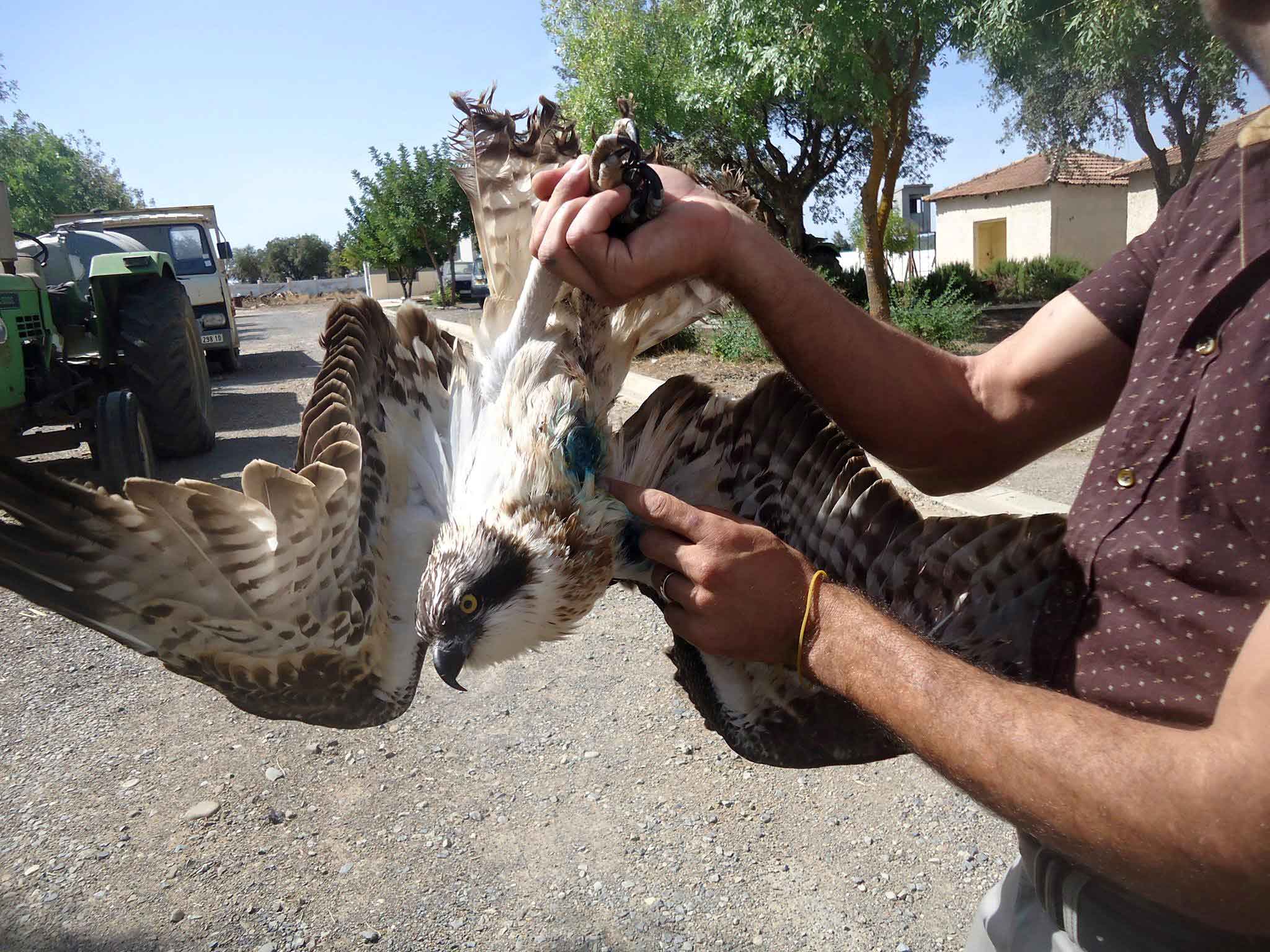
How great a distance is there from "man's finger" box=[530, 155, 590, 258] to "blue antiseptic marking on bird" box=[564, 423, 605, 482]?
0.42 metres

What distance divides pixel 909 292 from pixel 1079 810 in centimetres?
1422

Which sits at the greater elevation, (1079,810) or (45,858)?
(1079,810)

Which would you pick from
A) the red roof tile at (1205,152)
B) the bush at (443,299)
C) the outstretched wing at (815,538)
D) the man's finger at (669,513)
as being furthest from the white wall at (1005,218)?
the man's finger at (669,513)

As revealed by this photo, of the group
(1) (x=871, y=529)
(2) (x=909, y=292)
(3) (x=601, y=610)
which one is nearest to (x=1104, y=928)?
(1) (x=871, y=529)

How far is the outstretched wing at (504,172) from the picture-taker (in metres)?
2.06

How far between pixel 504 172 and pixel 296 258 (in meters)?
56.7

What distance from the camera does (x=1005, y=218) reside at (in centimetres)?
3166

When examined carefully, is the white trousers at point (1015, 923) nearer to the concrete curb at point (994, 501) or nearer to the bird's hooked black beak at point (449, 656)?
the bird's hooked black beak at point (449, 656)

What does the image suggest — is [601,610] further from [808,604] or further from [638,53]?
[638,53]

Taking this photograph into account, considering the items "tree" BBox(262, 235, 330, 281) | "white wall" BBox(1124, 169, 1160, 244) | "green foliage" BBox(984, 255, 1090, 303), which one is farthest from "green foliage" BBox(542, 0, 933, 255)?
"tree" BBox(262, 235, 330, 281)

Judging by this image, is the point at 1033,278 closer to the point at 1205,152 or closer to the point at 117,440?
the point at 1205,152

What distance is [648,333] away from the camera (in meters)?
2.19

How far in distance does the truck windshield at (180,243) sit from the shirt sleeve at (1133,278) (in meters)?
15.7

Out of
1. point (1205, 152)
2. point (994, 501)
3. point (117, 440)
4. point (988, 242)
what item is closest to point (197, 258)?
point (117, 440)
